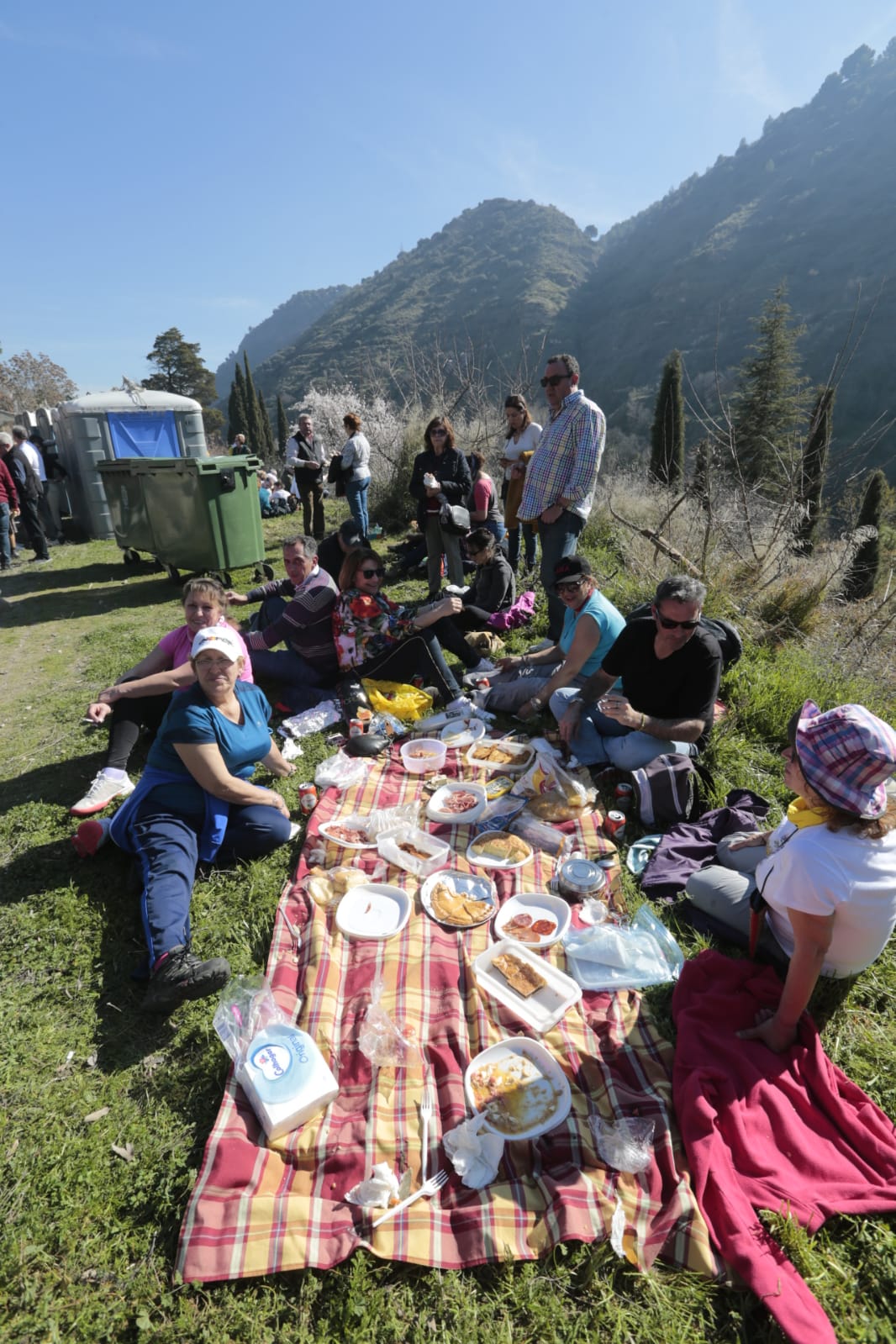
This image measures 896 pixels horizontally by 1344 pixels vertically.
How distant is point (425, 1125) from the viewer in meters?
2.12

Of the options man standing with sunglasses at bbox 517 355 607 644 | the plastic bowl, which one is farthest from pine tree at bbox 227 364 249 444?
the plastic bowl

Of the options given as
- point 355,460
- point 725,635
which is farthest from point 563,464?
point 355,460

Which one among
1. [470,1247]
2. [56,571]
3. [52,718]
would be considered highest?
[56,571]

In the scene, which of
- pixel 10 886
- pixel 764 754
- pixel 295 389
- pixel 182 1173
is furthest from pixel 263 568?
pixel 295 389

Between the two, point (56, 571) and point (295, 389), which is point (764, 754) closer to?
point (56, 571)

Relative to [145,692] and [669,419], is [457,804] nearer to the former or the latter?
[145,692]

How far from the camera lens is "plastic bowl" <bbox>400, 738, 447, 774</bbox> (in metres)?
4.16

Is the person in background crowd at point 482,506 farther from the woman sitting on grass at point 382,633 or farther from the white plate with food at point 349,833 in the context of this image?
the white plate with food at point 349,833

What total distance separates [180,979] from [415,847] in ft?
4.28

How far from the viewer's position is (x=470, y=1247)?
1821 millimetres

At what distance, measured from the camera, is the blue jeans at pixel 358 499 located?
907 centimetres

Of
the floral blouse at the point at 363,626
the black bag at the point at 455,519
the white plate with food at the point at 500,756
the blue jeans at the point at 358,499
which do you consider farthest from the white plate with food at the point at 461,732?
the blue jeans at the point at 358,499

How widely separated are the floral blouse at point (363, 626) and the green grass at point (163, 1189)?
206 cm

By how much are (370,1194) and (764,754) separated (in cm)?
365
